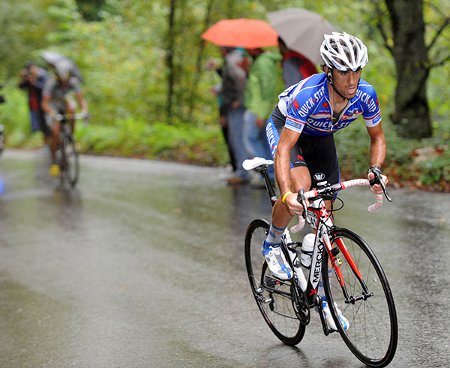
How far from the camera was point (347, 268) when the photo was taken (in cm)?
Answer: 468

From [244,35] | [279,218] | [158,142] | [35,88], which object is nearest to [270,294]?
[279,218]

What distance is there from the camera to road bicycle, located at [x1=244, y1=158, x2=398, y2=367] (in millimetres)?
4492

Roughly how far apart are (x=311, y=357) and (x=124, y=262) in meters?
3.32

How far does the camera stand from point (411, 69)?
1276 cm

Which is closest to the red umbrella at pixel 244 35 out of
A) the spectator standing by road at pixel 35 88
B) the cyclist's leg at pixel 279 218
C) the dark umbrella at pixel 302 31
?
the dark umbrella at pixel 302 31

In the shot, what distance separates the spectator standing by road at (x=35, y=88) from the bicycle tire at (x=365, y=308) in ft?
49.6

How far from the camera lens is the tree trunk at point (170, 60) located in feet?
60.1

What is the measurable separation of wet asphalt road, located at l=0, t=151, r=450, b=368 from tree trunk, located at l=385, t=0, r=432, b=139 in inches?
84.1

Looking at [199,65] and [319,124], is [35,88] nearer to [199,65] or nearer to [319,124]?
[199,65]

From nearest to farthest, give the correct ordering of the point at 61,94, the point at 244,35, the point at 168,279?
the point at 168,279 < the point at 244,35 < the point at 61,94

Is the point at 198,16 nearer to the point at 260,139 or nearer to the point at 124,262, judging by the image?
the point at 260,139

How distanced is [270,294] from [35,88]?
14714mm

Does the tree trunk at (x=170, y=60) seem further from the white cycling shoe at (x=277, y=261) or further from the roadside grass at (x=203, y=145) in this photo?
the white cycling shoe at (x=277, y=261)

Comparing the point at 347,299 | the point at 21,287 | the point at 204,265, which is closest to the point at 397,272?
the point at 204,265
